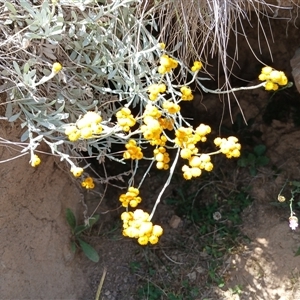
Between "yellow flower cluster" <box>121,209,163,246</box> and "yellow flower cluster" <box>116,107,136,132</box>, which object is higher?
"yellow flower cluster" <box>116,107,136,132</box>

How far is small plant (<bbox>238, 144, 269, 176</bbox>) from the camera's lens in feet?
6.67

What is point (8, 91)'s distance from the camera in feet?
4.23

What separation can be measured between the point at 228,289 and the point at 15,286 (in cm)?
76

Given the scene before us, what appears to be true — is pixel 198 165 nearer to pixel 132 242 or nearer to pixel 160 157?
pixel 160 157

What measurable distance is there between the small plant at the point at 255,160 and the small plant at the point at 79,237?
0.63m

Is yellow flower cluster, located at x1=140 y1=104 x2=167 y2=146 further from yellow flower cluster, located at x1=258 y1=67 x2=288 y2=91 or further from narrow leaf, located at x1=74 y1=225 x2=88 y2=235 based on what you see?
narrow leaf, located at x1=74 y1=225 x2=88 y2=235

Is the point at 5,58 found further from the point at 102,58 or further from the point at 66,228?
the point at 66,228

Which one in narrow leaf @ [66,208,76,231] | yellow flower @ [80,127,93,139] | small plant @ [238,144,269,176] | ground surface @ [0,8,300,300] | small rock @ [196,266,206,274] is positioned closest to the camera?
yellow flower @ [80,127,93,139]

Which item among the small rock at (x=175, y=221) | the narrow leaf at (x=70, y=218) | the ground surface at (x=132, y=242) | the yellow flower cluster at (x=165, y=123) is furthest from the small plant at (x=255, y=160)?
the yellow flower cluster at (x=165, y=123)

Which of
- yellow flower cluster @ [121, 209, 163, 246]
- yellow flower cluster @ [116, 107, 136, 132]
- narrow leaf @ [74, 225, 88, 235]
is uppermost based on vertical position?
yellow flower cluster @ [116, 107, 136, 132]

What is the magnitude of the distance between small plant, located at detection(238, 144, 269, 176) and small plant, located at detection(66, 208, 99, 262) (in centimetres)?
63

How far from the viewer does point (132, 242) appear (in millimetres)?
1983

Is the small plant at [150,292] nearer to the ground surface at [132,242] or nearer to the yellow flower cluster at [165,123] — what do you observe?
the ground surface at [132,242]

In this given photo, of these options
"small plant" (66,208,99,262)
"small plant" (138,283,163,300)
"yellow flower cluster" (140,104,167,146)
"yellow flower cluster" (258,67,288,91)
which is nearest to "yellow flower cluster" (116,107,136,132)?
"yellow flower cluster" (140,104,167,146)
